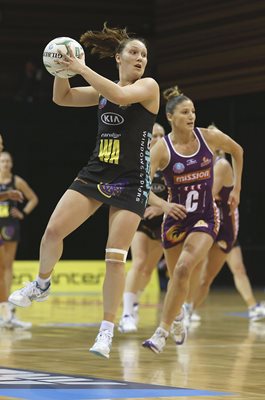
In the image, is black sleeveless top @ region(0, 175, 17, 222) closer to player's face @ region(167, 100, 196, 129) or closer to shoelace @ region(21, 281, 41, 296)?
player's face @ region(167, 100, 196, 129)

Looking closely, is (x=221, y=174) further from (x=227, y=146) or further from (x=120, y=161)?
(x=120, y=161)

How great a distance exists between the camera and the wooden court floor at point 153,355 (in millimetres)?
6000

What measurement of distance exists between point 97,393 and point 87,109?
498 inches

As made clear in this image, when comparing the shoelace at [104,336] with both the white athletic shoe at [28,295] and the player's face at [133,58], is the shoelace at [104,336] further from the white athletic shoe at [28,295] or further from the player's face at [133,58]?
the player's face at [133,58]

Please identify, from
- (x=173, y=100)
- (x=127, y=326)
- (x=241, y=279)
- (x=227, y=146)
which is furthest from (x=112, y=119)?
(x=241, y=279)

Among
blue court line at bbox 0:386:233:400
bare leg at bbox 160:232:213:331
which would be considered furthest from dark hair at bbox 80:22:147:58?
blue court line at bbox 0:386:233:400

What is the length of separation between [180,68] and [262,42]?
2367mm

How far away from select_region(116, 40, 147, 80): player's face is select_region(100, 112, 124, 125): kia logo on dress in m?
0.27

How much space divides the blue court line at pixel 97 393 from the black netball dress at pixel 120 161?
1270 mm

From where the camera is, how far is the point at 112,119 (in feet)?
20.8

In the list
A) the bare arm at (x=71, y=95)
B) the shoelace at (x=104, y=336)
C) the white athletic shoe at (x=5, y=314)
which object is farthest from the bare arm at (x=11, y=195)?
the shoelace at (x=104, y=336)

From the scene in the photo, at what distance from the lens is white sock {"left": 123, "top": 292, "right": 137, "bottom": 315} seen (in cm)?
952

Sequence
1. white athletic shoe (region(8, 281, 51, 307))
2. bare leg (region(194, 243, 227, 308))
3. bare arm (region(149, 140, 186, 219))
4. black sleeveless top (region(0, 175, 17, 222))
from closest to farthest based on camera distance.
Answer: white athletic shoe (region(8, 281, 51, 307)) → bare arm (region(149, 140, 186, 219)) → bare leg (region(194, 243, 227, 308)) → black sleeveless top (region(0, 175, 17, 222))

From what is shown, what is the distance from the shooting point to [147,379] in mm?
6105
